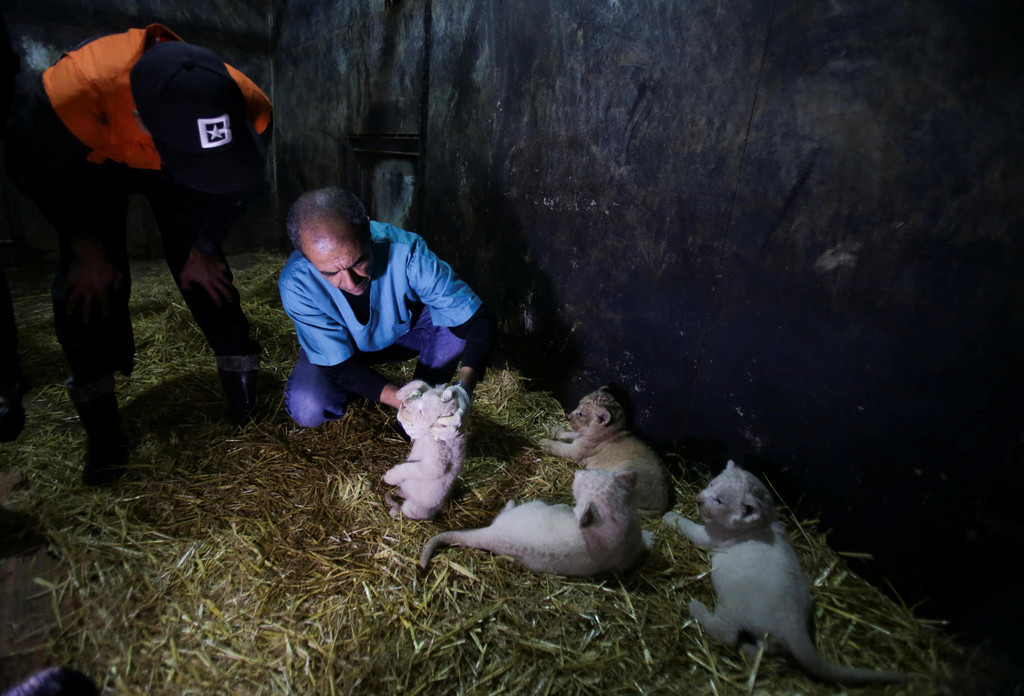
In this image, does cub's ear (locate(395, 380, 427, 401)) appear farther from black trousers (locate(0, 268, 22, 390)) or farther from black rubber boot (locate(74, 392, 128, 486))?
black trousers (locate(0, 268, 22, 390))

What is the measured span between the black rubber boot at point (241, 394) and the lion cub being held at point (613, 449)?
2023 mm

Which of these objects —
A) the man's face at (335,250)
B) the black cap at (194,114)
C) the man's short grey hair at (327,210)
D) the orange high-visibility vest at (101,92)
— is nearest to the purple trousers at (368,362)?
the man's face at (335,250)

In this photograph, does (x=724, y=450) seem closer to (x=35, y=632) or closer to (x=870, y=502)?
(x=870, y=502)

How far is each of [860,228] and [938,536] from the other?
1.43 metres

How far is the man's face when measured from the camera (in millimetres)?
2502

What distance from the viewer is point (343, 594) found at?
2176 millimetres

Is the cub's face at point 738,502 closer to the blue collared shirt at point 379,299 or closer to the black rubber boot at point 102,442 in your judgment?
the blue collared shirt at point 379,299

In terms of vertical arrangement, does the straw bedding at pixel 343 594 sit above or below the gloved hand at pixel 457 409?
below

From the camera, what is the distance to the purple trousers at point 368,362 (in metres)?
3.21

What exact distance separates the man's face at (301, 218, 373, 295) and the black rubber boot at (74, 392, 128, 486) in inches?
60.1

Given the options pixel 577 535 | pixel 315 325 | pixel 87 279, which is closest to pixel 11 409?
pixel 87 279

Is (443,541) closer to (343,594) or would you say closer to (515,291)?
(343,594)

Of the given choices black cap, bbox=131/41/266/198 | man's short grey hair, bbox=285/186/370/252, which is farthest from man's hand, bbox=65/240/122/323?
man's short grey hair, bbox=285/186/370/252

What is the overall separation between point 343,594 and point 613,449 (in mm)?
1749
